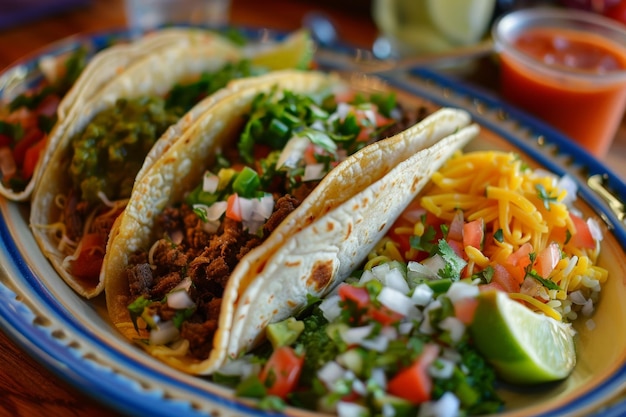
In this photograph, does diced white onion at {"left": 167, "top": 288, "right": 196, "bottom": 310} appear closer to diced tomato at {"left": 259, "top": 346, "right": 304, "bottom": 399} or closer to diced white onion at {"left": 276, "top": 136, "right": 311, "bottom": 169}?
diced tomato at {"left": 259, "top": 346, "right": 304, "bottom": 399}

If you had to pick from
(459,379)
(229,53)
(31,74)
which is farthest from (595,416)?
(31,74)

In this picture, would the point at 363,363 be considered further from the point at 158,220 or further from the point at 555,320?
the point at 158,220

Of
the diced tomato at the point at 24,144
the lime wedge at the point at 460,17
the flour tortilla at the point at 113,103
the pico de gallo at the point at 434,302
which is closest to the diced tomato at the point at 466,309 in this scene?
the pico de gallo at the point at 434,302

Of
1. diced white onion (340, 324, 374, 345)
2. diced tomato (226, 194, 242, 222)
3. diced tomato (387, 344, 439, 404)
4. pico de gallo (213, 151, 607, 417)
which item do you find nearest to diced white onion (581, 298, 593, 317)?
→ pico de gallo (213, 151, 607, 417)

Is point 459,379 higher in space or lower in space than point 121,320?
higher

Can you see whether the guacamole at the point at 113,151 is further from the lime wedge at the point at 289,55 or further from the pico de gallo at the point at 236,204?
the lime wedge at the point at 289,55

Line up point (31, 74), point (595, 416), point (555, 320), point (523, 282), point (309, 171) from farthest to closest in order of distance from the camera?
point (31, 74)
point (309, 171)
point (523, 282)
point (555, 320)
point (595, 416)

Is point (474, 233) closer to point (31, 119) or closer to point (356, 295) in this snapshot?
point (356, 295)
